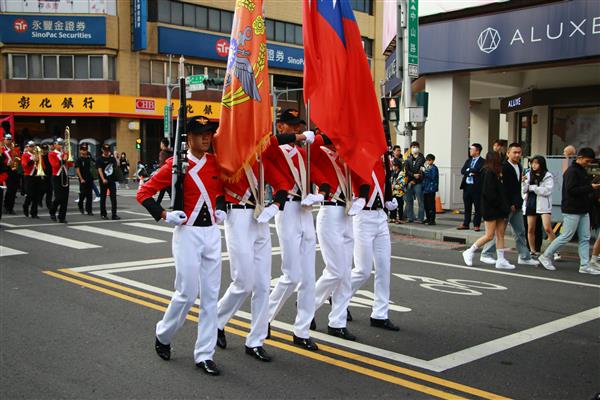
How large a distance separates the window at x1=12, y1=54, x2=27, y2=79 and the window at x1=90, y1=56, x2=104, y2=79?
4.15 m

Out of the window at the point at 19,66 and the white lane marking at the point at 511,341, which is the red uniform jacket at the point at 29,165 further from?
the window at the point at 19,66

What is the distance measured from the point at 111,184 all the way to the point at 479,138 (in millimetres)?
15961

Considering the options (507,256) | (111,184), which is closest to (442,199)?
(507,256)

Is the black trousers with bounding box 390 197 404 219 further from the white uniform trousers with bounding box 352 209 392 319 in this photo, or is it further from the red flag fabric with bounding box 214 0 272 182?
the red flag fabric with bounding box 214 0 272 182

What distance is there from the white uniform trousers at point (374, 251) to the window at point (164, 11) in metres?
39.7

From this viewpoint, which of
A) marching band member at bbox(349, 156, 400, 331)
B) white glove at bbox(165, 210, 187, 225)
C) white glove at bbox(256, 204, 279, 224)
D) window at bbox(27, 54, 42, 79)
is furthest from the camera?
window at bbox(27, 54, 42, 79)

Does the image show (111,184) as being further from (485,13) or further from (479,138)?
(479,138)

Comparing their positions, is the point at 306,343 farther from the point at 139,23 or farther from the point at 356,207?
the point at 139,23

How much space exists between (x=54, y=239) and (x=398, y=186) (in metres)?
8.07

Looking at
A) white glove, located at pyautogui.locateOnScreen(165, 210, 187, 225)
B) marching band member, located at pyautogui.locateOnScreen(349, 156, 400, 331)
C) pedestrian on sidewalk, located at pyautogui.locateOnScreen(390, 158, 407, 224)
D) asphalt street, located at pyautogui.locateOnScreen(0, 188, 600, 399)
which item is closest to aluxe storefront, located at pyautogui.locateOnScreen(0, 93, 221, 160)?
pedestrian on sidewalk, located at pyautogui.locateOnScreen(390, 158, 407, 224)

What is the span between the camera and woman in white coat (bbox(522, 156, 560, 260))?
10727mm

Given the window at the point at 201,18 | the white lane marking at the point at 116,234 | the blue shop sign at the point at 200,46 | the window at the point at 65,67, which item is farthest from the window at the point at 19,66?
the white lane marking at the point at 116,234

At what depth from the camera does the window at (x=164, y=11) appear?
140ft

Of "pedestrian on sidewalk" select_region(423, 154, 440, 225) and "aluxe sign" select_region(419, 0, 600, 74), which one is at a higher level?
"aluxe sign" select_region(419, 0, 600, 74)
